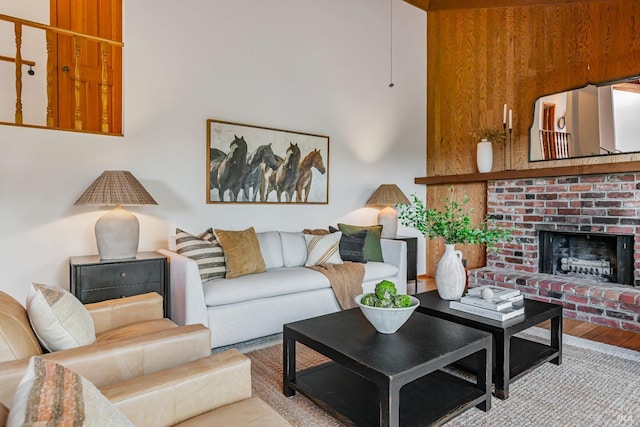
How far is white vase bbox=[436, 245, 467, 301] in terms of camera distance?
2.54m

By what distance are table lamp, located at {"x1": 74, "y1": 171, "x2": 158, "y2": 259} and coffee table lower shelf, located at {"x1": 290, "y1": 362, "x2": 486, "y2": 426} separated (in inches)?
66.4

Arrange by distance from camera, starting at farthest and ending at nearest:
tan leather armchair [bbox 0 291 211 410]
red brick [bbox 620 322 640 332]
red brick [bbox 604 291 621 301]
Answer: red brick [bbox 604 291 621 301] < red brick [bbox 620 322 640 332] < tan leather armchair [bbox 0 291 211 410]

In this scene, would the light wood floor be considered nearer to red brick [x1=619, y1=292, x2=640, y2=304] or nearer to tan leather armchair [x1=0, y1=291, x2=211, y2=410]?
red brick [x1=619, y1=292, x2=640, y2=304]

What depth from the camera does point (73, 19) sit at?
4047 millimetres

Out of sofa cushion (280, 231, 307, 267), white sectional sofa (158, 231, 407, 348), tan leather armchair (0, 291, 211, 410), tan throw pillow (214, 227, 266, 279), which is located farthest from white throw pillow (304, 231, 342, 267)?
tan leather armchair (0, 291, 211, 410)

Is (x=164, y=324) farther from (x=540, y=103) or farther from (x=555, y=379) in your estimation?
(x=540, y=103)

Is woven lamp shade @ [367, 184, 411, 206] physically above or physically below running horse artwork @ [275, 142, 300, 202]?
below

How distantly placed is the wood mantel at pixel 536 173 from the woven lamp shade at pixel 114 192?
11.8ft

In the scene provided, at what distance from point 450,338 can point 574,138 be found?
3.26m

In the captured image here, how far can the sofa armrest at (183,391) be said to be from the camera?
3.58 ft

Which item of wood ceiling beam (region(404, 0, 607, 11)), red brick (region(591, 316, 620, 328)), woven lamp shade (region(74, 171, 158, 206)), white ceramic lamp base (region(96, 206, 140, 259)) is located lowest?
red brick (region(591, 316, 620, 328))

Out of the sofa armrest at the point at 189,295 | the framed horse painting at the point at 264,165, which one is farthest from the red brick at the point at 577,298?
the sofa armrest at the point at 189,295

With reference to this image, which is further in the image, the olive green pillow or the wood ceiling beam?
the wood ceiling beam

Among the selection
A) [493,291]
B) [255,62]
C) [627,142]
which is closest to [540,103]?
[627,142]
